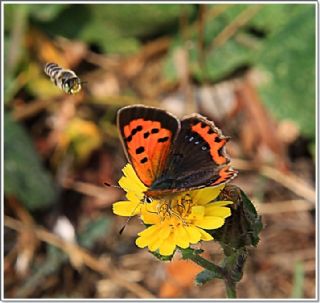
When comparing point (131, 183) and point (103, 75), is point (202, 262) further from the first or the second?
point (103, 75)

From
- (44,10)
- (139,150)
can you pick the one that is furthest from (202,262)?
(44,10)

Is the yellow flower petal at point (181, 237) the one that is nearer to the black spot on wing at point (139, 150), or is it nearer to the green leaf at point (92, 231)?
the black spot on wing at point (139, 150)

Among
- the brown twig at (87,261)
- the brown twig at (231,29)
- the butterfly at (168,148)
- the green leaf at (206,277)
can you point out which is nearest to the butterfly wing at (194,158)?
the butterfly at (168,148)

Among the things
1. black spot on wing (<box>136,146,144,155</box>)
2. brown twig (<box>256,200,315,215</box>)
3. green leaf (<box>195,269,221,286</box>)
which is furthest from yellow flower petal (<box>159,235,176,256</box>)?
brown twig (<box>256,200,315,215</box>)

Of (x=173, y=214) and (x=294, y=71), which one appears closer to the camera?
(x=173, y=214)

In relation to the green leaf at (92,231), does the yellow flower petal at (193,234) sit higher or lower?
higher

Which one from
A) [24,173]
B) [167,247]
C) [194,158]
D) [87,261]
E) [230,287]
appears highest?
[194,158]

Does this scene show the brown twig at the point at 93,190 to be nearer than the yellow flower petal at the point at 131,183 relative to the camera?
No

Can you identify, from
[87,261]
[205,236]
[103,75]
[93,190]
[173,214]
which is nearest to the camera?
[205,236]
